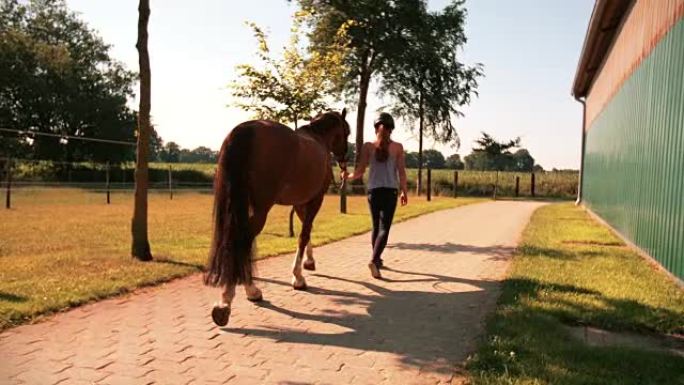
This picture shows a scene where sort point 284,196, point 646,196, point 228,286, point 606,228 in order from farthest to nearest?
point 606,228 < point 646,196 < point 284,196 < point 228,286

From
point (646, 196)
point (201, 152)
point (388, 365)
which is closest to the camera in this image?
point (388, 365)

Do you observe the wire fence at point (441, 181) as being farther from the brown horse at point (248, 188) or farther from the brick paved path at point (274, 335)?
the brown horse at point (248, 188)

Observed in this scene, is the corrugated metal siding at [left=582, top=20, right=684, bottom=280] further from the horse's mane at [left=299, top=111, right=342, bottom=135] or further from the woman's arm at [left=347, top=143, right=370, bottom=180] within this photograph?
the horse's mane at [left=299, top=111, right=342, bottom=135]

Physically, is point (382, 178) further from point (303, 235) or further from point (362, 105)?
point (362, 105)

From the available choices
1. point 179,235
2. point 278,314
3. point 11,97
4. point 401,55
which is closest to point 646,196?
point 278,314

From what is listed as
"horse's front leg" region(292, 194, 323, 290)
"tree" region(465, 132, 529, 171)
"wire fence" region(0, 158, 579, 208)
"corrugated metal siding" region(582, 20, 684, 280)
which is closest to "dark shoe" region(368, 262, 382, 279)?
"horse's front leg" region(292, 194, 323, 290)

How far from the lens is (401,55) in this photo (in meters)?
27.8

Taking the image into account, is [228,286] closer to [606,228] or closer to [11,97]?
[606,228]

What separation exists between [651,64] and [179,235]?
9.47 meters

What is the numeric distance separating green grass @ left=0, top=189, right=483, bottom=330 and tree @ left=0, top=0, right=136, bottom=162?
33.2 m

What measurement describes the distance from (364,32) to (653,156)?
16881 mm

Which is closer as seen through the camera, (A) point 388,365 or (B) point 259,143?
(A) point 388,365

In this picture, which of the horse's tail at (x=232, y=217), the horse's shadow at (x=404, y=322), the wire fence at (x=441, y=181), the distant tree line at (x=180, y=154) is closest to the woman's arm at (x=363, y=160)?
the horse's shadow at (x=404, y=322)

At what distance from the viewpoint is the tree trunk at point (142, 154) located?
8016 mm
